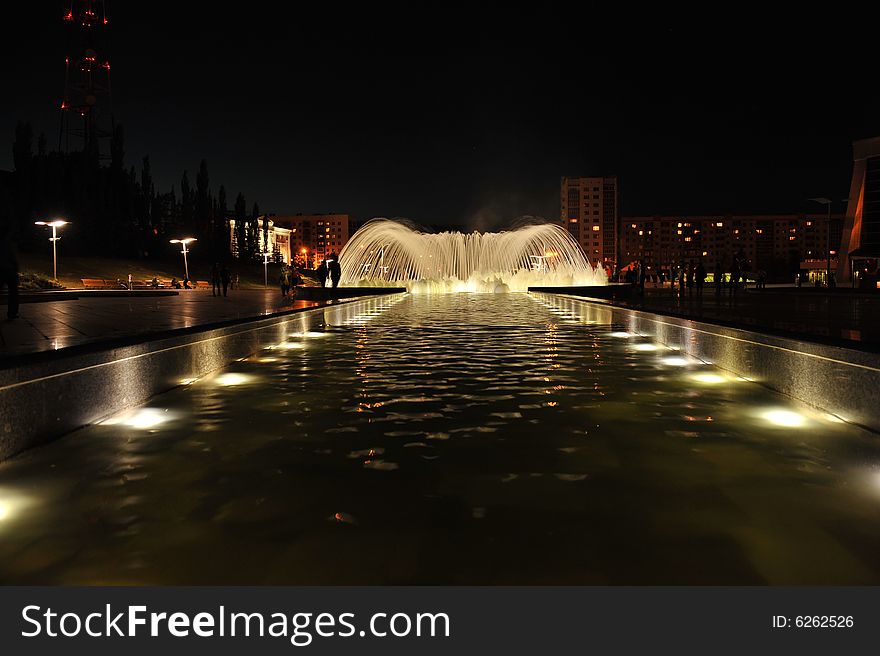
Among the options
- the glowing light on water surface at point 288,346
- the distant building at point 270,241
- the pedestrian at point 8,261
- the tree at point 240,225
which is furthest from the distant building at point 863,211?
the tree at point 240,225

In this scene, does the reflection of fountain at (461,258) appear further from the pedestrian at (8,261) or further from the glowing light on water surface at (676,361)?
Result: the glowing light on water surface at (676,361)

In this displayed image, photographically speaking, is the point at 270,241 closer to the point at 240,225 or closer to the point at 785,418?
the point at 240,225

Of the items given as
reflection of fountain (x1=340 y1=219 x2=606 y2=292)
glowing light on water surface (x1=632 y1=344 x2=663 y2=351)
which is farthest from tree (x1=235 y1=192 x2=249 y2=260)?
glowing light on water surface (x1=632 y1=344 x2=663 y2=351)

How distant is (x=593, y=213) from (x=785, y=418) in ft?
628

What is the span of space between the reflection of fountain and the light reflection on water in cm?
3775

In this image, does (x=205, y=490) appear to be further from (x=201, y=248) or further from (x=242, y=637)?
(x=201, y=248)

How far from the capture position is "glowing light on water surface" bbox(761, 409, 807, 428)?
21.9 ft

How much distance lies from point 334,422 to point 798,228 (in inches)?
8475

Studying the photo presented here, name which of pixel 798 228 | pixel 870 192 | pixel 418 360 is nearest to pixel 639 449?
pixel 418 360

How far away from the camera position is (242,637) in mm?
2816

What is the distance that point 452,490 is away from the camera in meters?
4.52

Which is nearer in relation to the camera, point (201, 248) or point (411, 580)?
point (411, 580)

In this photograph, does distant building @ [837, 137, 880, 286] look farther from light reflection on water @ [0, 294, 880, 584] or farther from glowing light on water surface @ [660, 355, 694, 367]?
light reflection on water @ [0, 294, 880, 584]

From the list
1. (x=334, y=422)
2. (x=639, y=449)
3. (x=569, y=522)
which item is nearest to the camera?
(x=569, y=522)
